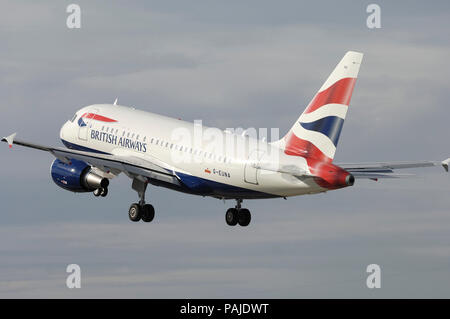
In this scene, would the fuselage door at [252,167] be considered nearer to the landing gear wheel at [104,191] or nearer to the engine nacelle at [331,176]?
the engine nacelle at [331,176]

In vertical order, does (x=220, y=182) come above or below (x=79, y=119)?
Result: below

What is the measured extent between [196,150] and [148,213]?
5.40m

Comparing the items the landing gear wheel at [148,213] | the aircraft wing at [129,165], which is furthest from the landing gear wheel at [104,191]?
the landing gear wheel at [148,213]

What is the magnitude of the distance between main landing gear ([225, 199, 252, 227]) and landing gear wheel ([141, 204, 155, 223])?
4.59m

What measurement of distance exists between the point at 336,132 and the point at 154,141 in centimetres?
1332

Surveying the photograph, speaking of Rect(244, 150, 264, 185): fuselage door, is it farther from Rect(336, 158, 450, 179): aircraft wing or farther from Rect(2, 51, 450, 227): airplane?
Rect(336, 158, 450, 179): aircraft wing

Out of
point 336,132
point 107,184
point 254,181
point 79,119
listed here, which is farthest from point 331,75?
point 79,119

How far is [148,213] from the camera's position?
61.1m

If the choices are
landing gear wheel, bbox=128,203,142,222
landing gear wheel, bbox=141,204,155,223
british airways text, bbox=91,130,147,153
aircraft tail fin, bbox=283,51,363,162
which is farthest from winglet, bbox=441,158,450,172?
landing gear wheel, bbox=128,203,142,222

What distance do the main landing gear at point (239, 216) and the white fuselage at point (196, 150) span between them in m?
3.40

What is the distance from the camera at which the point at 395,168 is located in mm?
55938

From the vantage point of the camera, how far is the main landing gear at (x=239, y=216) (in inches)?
2420

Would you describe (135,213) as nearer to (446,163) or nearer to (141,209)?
(141,209)

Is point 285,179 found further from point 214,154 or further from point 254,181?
point 214,154
